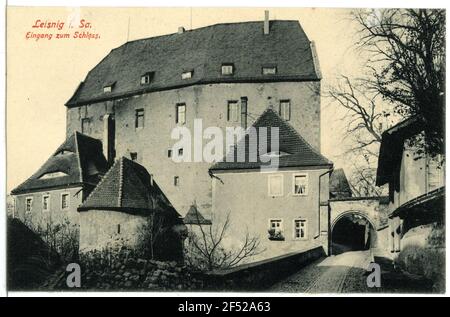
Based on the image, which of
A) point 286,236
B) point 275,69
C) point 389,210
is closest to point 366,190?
point 389,210

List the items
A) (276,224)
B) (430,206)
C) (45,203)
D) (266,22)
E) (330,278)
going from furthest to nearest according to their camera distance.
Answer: (45,203) < (276,224) < (266,22) < (330,278) < (430,206)

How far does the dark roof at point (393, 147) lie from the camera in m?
12.3

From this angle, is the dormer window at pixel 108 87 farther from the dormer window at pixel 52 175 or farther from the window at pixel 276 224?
the window at pixel 276 224

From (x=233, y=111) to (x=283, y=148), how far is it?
1.64 meters

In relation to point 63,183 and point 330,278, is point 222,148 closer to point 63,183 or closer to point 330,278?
point 330,278

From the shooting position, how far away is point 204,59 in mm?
15336

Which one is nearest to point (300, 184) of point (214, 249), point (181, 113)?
point (214, 249)

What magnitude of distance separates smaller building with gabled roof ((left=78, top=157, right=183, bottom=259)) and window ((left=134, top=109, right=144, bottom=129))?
3.01 feet

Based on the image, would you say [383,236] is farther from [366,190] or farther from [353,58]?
[353,58]

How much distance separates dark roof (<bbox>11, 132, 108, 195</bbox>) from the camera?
1401 cm

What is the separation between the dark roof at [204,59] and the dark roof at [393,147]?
2.10 meters

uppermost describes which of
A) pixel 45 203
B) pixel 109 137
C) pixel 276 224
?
pixel 109 137

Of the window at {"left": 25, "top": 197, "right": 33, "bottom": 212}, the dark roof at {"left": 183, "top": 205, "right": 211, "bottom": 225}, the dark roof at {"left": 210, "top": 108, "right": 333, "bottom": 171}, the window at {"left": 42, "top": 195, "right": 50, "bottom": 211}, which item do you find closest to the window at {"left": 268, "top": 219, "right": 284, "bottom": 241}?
the dark roof at {"left": 210, "top": 108, "right": 333, "bottom": 171}

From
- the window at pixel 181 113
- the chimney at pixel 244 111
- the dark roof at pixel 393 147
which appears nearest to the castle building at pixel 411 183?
the dark roof at pixel 393 147
